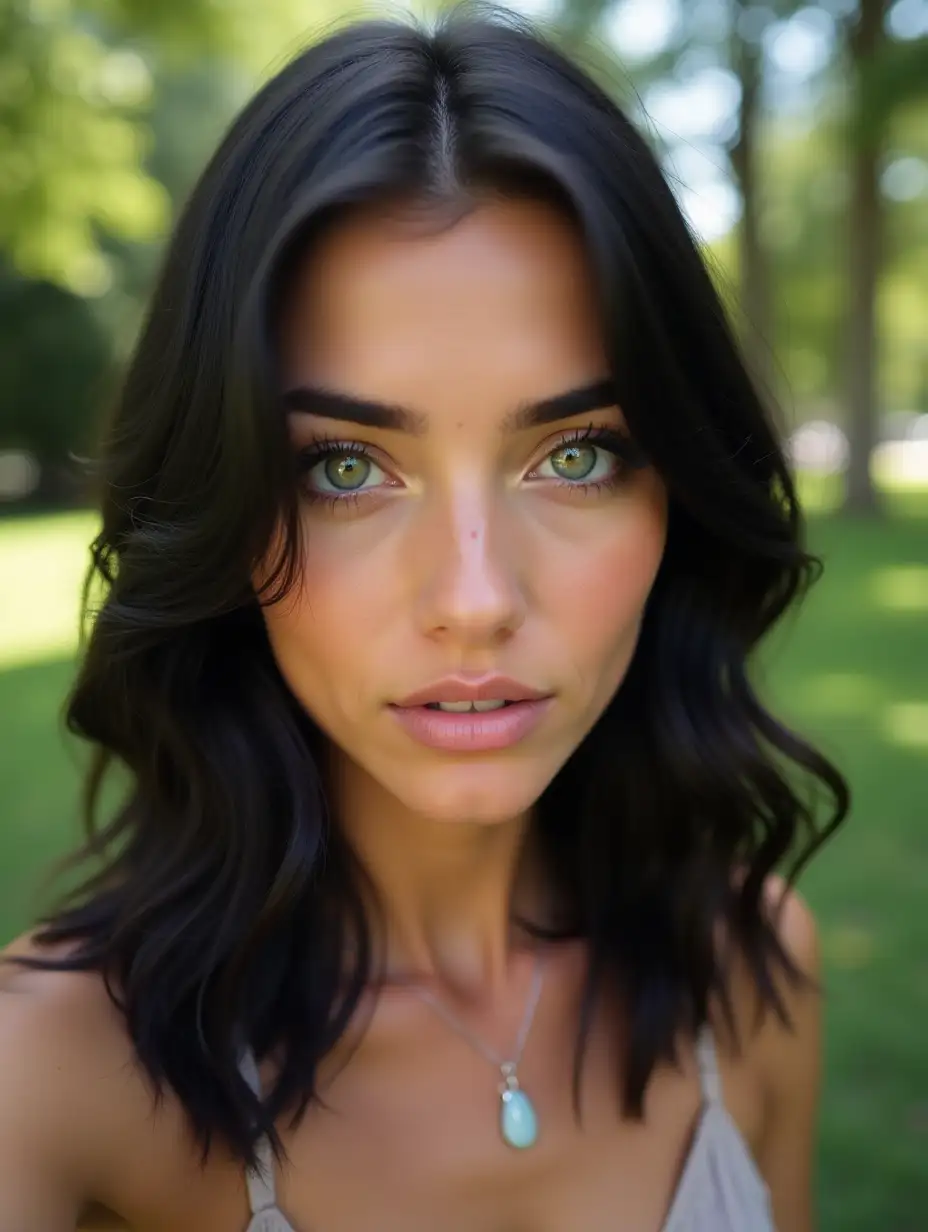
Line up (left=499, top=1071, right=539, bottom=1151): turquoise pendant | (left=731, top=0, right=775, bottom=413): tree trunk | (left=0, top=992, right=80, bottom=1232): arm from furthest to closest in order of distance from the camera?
1. (left=731, top=0, right=775, bottom=413): tree trunk
2. (left=499, top=1071, right=539, bottom=1151): turquoise pendant
3. (left=0, top=992, right=80, bottom=1232): arm

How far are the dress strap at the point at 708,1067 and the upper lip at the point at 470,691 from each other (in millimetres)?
646

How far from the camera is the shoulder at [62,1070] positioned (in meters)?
1.15

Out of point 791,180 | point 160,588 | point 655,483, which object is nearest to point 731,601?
point 655,483

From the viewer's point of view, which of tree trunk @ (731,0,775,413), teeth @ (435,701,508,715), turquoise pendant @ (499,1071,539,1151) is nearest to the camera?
teeth @ (435,701,508,715)

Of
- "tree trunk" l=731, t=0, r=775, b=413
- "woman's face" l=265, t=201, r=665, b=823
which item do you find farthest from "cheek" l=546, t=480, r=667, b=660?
"tree trunk" l=731, t=0, r=775, b=413

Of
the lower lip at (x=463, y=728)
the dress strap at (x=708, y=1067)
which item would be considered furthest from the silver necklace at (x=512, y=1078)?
the lower lip at (x=463, y=728)

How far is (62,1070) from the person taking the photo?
1.19 meters

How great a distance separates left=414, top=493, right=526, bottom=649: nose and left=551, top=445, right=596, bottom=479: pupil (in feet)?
0.31

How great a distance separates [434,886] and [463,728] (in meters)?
0.39

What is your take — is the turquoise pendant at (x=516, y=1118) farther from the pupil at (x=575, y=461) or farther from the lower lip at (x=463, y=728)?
the pupil at (x=575, y=461)

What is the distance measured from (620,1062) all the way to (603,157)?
3.54 ft

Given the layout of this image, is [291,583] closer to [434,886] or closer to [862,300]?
[434,886]

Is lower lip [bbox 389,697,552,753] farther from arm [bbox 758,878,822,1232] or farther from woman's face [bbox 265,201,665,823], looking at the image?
arm [bbox 758,878,822,1232]

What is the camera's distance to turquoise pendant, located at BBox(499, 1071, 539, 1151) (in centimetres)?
146
